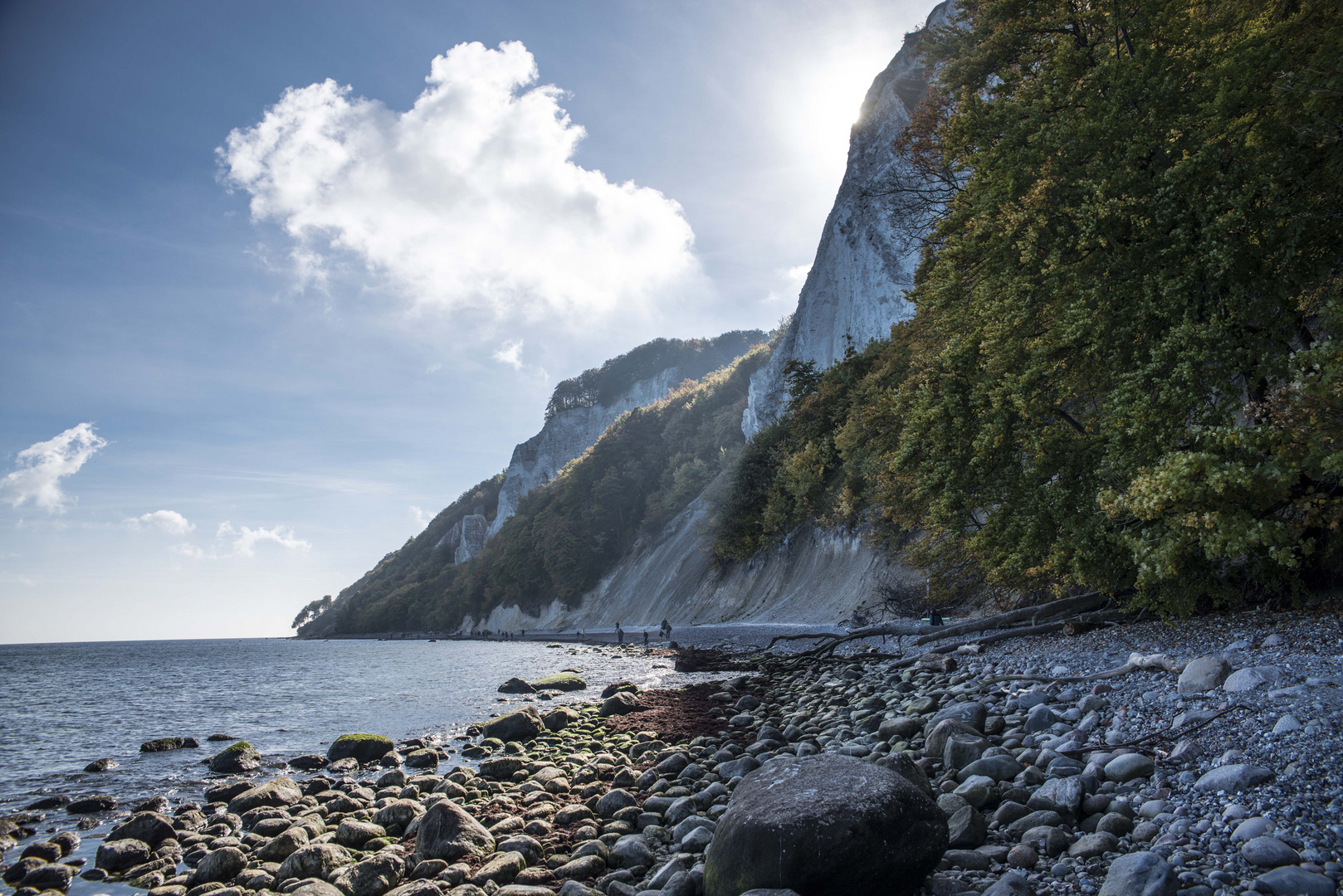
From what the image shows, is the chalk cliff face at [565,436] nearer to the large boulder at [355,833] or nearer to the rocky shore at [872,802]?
the rocky shore at [872,802]

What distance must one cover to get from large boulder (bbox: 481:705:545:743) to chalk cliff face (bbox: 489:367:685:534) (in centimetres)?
10507

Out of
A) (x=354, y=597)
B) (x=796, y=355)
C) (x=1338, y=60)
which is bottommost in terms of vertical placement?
(x=354, y=597)

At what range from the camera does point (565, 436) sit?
119625 mm

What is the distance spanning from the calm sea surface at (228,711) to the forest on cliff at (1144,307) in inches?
457

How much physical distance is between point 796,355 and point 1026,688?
45.1 meters

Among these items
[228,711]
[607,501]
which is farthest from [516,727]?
[607,501]

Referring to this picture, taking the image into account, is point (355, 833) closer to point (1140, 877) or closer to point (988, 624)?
point (1140, 877)

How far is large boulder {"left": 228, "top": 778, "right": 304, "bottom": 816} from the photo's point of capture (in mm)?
8992

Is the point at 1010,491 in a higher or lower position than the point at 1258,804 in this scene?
higher

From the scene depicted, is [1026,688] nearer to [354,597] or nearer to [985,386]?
[985,386]

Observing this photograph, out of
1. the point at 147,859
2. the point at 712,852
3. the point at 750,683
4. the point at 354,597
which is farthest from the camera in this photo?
the point at 354,597

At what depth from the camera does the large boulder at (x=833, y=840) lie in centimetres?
A: 452

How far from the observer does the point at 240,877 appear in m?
6.49

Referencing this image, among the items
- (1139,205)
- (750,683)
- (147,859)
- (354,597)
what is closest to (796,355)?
(750,683)
